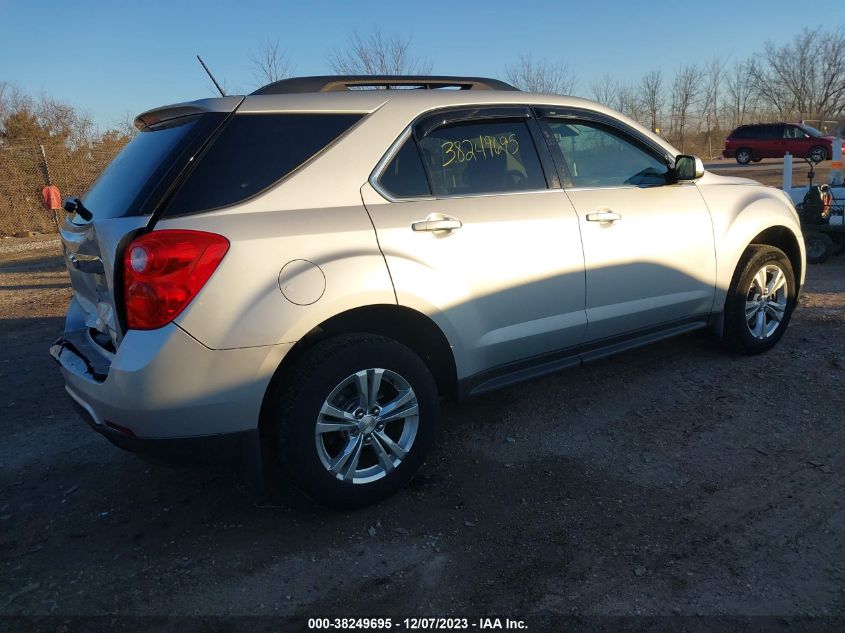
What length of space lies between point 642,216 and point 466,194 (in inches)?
48.7

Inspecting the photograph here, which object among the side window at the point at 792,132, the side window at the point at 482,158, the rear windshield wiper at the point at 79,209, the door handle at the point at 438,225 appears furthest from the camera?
the side window at the point at 792,132

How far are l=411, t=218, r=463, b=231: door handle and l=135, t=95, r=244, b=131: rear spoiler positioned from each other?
95 cm

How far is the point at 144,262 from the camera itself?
2439 millimetres

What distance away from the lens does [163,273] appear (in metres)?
2.44

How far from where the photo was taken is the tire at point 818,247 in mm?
7969

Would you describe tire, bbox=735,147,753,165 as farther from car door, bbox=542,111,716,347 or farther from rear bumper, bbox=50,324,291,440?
rear bumper, bbox=50,324,291,440

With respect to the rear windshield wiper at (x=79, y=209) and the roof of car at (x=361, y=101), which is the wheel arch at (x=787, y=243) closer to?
the roof of car at (x=361, y=101)

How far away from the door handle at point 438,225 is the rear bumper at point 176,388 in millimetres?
838

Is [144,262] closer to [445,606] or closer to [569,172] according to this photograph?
[445,606]

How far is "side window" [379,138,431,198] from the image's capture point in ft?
9.93

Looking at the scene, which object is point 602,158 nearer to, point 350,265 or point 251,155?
point 350,265

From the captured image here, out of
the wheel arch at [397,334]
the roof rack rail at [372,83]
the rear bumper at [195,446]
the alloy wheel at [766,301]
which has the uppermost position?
the roof rack rail at [372,83]

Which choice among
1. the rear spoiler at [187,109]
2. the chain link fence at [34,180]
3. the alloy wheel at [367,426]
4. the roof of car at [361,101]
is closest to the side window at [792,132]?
the chain link fence at [34,180]

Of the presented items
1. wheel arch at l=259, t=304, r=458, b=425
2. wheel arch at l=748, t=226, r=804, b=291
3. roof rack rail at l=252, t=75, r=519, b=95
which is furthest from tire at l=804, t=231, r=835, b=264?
wheel arch at l=259, t=304, r=458, b=425
